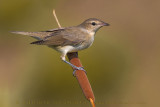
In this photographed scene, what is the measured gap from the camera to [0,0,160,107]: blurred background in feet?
14.3

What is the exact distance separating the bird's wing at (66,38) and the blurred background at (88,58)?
48 centimetres

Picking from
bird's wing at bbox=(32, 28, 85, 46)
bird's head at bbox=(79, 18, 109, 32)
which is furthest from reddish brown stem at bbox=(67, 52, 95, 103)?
bird's head at bbox=(79, 18, 109, 32)

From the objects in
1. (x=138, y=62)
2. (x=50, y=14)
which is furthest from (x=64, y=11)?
(x=138, y=62)

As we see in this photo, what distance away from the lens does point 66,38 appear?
4281mm

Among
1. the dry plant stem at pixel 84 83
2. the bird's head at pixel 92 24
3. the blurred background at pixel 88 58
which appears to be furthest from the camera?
the blurred background at pixel 88 58

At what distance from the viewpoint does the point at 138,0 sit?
8.62 metres

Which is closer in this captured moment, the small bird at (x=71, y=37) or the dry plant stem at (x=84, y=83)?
the dry plant stem at (x=84, y=83)

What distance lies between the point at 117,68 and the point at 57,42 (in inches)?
50.2

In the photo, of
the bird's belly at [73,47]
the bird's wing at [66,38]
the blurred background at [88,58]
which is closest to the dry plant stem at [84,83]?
the bird's belly at [73,47]

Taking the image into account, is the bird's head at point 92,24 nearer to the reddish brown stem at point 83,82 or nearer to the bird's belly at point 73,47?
the bird's belly at point 73,47

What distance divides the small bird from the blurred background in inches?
17.4

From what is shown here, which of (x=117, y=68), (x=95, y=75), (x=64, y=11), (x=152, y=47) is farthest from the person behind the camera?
(x=64, y=11)

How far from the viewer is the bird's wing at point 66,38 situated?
166 inches

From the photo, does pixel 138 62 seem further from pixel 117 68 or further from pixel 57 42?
pixel 57 42
